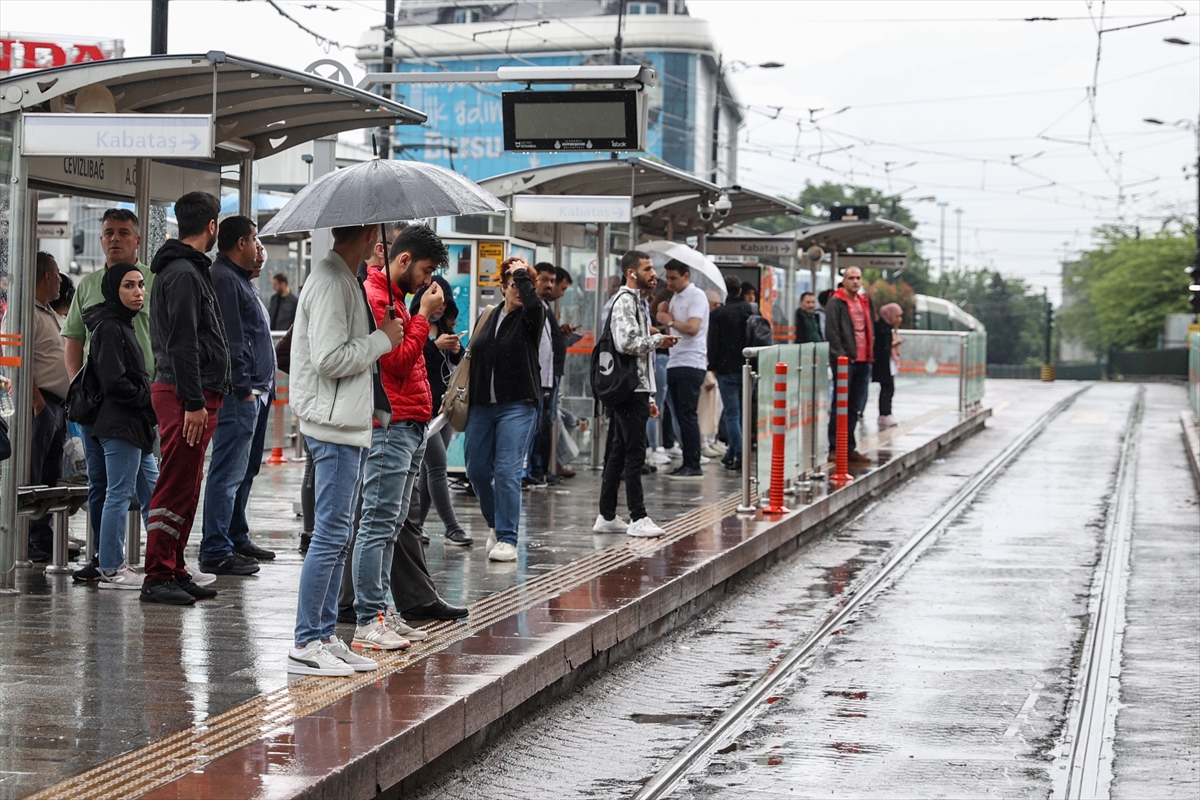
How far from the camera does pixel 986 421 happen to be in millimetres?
31125

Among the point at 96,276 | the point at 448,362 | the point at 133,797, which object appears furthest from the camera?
the point at 448,362

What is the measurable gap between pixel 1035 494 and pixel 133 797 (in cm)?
1490

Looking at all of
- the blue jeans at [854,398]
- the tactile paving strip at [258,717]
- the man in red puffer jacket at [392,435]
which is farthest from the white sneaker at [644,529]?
the blue jeans at [854,398]

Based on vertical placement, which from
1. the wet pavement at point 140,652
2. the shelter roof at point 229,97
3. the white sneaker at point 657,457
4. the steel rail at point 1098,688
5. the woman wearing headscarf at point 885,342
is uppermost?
the shelter roof at point 229,97

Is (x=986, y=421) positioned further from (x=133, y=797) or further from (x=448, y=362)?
(x=133, y=797)

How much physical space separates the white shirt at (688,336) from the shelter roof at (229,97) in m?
4.87

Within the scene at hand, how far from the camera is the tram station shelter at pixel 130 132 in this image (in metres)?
7.98

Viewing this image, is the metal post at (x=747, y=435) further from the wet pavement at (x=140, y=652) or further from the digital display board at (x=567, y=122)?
the digital display board at (x=567, y=122)

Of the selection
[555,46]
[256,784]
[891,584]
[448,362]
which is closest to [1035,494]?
[891,584]

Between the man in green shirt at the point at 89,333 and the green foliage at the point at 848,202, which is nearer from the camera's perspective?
the man in green shirt at the point at 89,333

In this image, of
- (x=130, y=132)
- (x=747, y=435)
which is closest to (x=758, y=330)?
(x=747, y=435)

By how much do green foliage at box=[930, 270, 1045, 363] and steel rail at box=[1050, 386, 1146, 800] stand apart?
112 metres

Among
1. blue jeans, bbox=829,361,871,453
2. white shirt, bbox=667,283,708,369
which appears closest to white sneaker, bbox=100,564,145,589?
white shirt, bbox=667,283,708,369

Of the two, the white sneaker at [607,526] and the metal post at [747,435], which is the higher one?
the metal post at [747,435]
